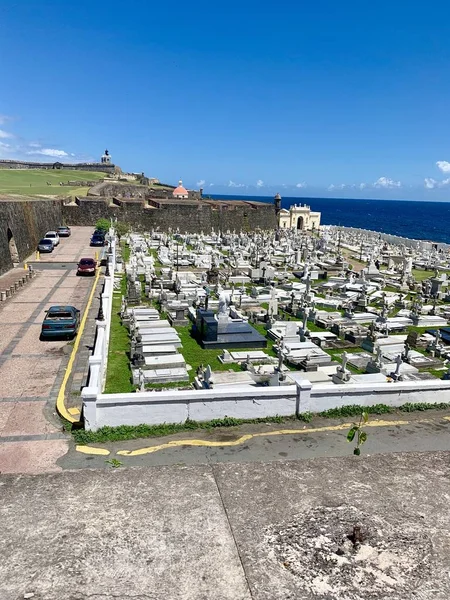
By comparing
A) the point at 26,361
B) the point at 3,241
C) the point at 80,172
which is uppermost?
the point at 80,172

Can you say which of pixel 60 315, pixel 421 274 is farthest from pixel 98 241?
pixel 421 274

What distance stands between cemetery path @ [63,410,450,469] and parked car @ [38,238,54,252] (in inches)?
1120

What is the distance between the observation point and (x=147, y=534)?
5754 millimetres

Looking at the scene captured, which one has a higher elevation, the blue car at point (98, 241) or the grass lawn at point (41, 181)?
the grass lawn at point (41, 181)

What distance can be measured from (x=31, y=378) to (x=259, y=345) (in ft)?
22.8

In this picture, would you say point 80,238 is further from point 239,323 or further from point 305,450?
point 305,450

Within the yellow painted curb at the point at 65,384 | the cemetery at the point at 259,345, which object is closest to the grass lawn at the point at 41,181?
the cemetery at the point at 259,345

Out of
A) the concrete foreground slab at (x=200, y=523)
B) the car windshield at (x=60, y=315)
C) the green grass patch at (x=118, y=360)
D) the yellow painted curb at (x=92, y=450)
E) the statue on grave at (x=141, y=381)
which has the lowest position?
the green grass patch at (x=118, y=360)

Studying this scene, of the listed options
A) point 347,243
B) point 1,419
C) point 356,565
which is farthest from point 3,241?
point 347,243

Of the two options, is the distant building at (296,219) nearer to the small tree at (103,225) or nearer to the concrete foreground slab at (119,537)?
the small tree at (103,225)

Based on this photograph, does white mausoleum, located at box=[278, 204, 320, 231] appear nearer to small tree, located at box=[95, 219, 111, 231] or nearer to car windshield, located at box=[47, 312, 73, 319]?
small tree, located at box=[95, 219, 111, 231]

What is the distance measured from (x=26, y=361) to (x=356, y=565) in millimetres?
10040

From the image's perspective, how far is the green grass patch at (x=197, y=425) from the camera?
26.7ft

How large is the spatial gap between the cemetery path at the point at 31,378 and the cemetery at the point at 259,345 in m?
1.05
